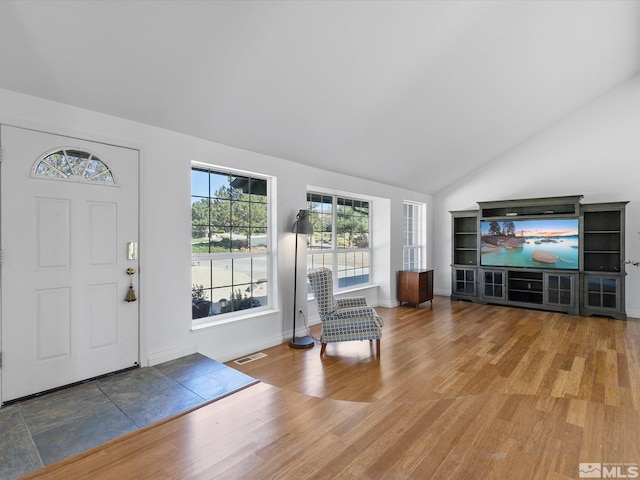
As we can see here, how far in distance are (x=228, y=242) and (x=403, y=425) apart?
8.29ft

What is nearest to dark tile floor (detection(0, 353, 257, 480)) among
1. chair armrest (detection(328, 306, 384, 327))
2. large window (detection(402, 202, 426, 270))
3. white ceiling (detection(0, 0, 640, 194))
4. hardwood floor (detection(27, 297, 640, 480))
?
hardwood floor (detection(27, 297, 640, 480))

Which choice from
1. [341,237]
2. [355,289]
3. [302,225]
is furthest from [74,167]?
[355,289]

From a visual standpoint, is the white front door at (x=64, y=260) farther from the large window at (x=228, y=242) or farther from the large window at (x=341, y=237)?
the large window at (x=341, y=237)

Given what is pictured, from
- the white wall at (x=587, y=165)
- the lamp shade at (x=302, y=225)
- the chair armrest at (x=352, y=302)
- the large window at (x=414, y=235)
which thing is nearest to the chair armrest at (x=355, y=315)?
the chair armrest at (x=352, y=302)

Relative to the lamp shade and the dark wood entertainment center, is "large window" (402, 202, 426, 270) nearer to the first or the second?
the dark wood entertainment center

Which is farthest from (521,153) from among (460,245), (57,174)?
(57,174)

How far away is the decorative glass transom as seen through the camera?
241cm

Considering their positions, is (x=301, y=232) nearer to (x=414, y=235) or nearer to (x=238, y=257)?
(x=238, y=257)

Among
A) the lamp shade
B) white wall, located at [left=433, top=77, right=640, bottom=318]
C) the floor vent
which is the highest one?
white wall, located at [left=433, top=77, right=640, bottom=318]

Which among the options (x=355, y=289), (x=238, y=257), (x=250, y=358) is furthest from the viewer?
(x=355, y=289)

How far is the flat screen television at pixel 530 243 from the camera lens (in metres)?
5.71

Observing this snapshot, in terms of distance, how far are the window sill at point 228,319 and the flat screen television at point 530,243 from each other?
465 cm

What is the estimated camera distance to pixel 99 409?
2201mm

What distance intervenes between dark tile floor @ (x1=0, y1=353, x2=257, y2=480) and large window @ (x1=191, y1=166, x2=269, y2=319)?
0.86m
